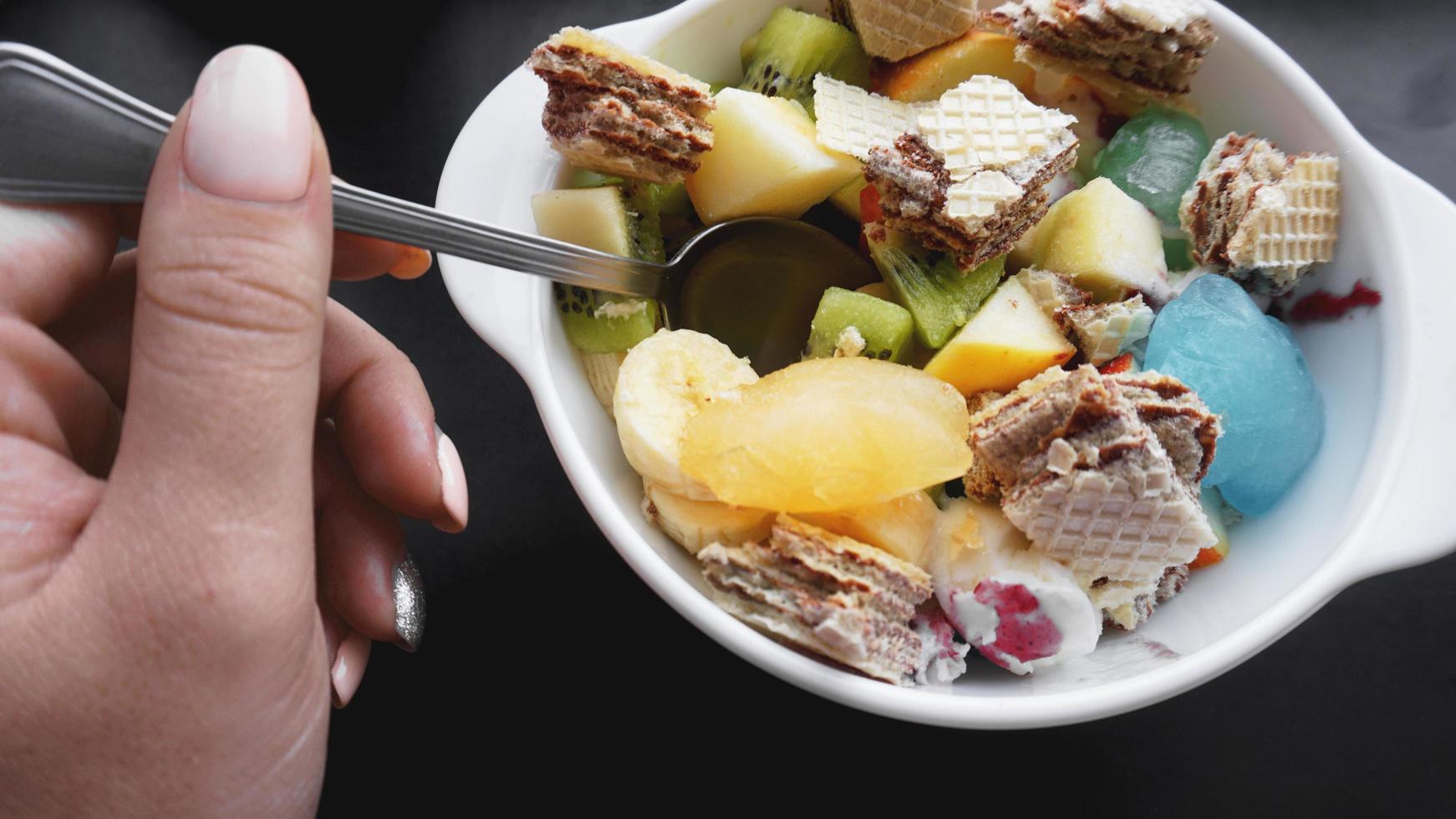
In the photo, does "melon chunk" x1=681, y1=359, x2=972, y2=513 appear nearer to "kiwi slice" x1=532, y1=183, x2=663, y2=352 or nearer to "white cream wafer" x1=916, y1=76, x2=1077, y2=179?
"kiwi slice" x1=532, y1=183, x2=663, y2=352

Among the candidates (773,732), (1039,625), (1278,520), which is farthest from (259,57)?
(1278,520)

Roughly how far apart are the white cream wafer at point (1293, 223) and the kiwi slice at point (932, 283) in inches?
11.5

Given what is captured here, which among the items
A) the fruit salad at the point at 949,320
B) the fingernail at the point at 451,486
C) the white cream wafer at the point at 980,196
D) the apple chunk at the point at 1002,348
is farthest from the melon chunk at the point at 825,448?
the fingernail at the point at 451,486

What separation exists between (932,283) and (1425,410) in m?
0.57

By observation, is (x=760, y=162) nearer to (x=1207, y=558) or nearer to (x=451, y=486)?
(x=451, y=486)

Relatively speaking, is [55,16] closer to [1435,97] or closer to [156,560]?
[156,560]

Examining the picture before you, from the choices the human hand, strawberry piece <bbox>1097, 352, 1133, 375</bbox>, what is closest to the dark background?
the human hand

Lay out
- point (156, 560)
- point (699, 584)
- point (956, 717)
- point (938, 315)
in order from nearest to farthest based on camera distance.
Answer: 1. point (156, 560)
2. point (956, 717)
3. point (699, 584)
4. point (938, 315)

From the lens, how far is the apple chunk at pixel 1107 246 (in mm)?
1232

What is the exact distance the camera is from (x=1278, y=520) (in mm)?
1171

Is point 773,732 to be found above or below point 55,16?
below

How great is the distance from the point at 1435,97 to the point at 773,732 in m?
1.55

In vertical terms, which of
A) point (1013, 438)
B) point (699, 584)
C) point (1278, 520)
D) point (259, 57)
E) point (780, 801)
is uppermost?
point (259, 57)

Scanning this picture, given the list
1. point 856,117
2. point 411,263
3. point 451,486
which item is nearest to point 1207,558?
point 856,117
